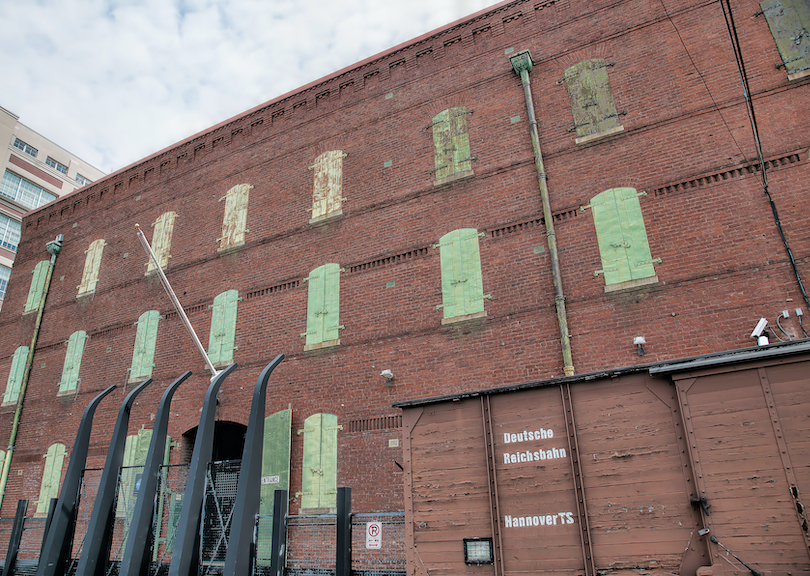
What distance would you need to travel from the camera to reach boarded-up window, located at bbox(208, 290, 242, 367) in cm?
1329

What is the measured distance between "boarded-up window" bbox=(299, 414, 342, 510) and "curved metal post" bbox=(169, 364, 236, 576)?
2.28m

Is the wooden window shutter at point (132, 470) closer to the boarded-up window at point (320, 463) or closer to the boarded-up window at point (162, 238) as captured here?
the boarded-up window at point (320, 463)

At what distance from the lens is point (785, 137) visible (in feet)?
30.7

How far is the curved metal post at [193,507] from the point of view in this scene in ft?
27.7

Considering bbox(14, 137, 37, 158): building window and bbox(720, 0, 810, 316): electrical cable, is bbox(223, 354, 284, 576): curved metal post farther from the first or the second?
bbox(14, 137, 37, 158): building window

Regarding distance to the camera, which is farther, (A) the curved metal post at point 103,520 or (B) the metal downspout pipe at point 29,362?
(B) the metal downspout pipe at point 29,362

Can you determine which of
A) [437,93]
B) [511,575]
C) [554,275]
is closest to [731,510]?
[511,575]

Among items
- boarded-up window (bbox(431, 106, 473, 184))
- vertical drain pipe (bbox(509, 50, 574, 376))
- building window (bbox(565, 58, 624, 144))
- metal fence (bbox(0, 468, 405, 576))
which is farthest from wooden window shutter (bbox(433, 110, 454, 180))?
metal fence (bbox(0, 468, 405, 576))

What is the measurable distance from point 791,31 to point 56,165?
44020 mm

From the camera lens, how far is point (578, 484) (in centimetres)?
589

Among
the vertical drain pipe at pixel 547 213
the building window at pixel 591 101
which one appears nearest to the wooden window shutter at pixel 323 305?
the vertical drain pipe at pixel 547 213

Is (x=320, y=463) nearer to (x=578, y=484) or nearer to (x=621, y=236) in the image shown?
(x=578, y=484)

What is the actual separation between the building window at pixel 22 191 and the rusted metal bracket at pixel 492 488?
118 ft

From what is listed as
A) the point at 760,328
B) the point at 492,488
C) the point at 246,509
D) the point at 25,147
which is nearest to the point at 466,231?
the point at 760,328
